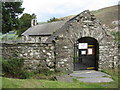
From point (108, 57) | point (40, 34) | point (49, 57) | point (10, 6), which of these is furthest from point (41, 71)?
point (10, 6)

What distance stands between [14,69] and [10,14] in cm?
2212

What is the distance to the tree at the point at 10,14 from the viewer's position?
26.4 metres

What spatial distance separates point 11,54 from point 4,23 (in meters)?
21.1

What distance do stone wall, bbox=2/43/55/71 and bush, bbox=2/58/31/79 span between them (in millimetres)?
446

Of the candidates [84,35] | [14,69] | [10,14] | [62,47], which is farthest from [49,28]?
[14,69]

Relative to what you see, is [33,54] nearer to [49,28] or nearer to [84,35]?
[84,35]

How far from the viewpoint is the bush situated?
762cm

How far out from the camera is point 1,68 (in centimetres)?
783

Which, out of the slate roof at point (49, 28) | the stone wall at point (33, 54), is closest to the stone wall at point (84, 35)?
the stone wall at point (33, 54)

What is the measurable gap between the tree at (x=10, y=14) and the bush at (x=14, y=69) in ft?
67.4

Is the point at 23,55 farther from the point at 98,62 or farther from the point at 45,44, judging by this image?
the point at 98,62

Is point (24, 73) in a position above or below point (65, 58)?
below

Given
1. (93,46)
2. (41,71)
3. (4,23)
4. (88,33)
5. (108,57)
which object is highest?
(4,23)

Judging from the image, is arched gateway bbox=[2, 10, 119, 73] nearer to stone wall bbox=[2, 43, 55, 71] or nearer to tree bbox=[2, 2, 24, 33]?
stone wall bbox=[2, 43, 55, 71]
